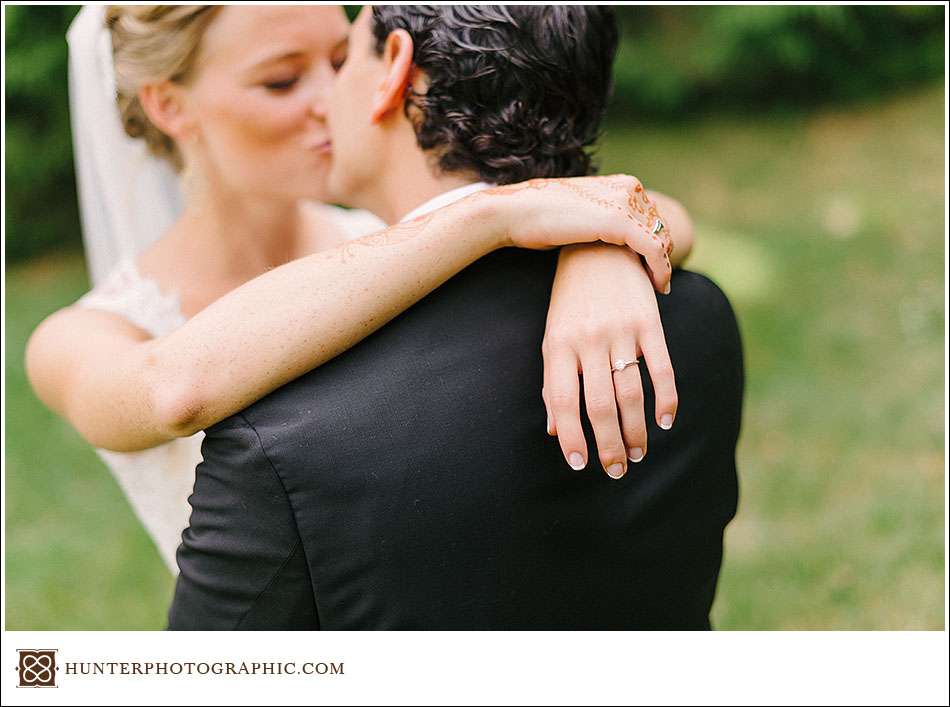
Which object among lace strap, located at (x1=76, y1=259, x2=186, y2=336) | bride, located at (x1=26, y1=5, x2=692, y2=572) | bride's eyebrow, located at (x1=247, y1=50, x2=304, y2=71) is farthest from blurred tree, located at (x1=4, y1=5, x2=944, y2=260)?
bride's eyebrow, located at (x1=247, y1=50, x2=304, y2=71)

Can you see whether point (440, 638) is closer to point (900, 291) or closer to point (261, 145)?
point (261, 145)

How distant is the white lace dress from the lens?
6.13 ft

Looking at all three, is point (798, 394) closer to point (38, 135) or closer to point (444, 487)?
point (444, 487)

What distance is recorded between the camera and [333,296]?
117cm

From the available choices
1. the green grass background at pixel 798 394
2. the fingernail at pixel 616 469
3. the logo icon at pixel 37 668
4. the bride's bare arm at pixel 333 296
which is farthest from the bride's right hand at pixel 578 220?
the green grass background at pixel 798 394

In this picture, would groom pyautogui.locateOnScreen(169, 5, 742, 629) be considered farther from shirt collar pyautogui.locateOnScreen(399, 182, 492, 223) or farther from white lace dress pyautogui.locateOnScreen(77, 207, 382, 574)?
white lace dress pyautogui.locateOnScreen(77, 207, 382, 574)

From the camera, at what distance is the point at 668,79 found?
609 cm

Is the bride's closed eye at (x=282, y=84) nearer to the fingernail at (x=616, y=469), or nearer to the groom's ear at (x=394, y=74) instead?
the groom's ear at (x=394, y=74)

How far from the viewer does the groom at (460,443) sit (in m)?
1.17

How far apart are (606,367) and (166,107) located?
4.30 ft

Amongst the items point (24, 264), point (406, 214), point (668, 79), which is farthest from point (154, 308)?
point (668, 79)

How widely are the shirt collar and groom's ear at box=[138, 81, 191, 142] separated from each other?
82 cm

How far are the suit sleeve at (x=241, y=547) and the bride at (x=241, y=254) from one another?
60 millimetres

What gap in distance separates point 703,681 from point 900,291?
4128 millimetres
